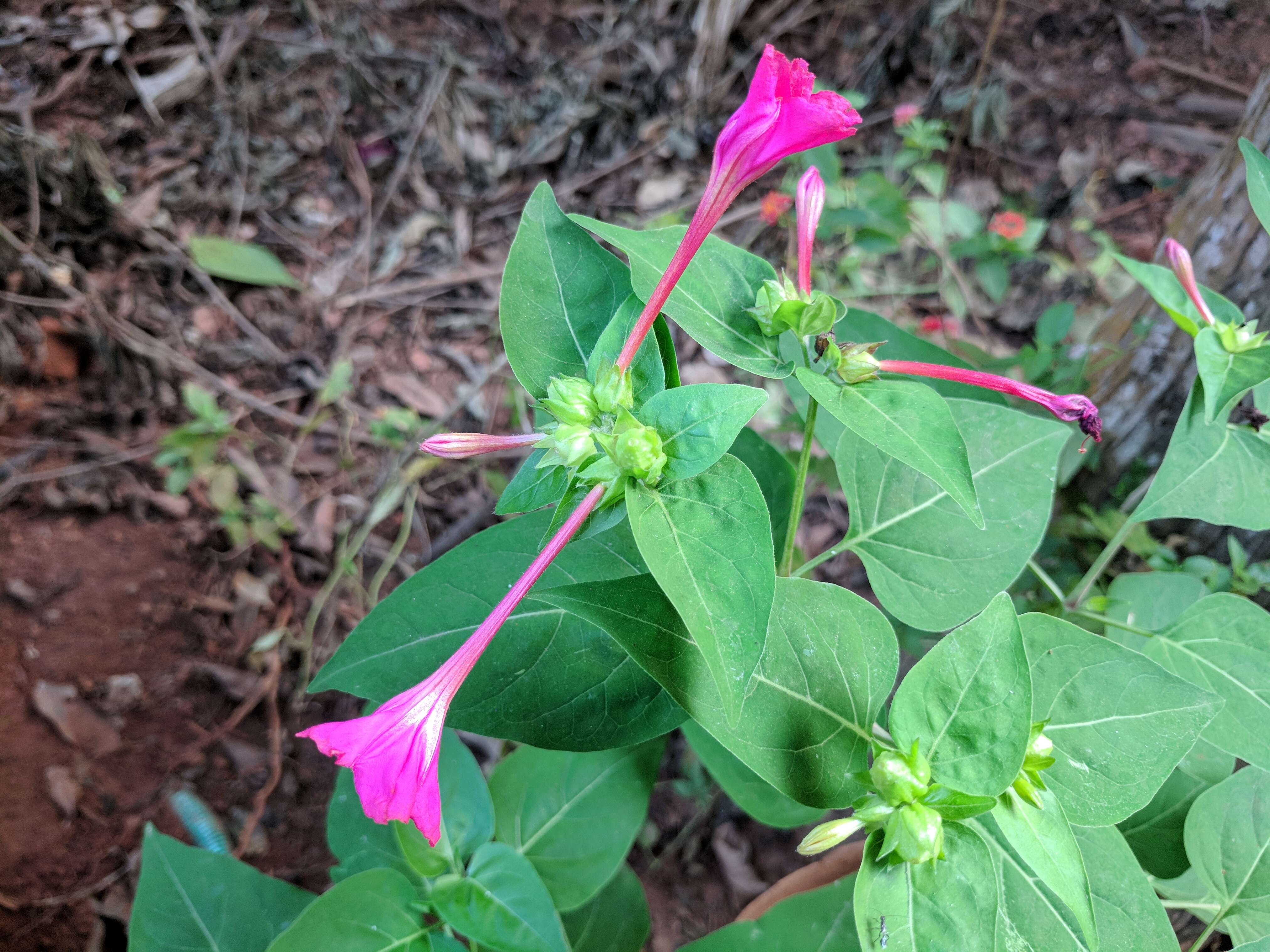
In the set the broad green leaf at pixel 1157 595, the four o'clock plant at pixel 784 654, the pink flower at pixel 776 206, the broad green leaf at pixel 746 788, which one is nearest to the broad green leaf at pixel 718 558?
the four o'clock plant at pixel 784 654

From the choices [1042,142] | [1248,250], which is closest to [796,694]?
[1248,250]

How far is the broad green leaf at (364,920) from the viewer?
0.92 m

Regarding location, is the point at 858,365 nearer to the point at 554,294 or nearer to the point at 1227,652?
the point at 554,294

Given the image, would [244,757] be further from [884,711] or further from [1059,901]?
[1059,901]

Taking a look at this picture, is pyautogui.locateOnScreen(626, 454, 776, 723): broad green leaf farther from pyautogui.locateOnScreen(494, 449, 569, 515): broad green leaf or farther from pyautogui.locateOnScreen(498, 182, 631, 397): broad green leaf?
pyautogui.locateOnScreen(498, 182, 631, 397): broad green leaf

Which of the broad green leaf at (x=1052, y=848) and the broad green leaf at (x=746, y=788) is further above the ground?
the broad green leaf at (x=1052, y=848)

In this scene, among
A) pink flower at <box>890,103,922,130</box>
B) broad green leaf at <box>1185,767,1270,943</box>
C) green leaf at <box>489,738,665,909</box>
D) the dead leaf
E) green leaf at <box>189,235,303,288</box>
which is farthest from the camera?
green leaf at <box>189,235,303,288</box>

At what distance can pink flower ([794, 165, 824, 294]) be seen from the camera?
92 centimetres

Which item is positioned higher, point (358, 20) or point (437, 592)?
point (358, 20)

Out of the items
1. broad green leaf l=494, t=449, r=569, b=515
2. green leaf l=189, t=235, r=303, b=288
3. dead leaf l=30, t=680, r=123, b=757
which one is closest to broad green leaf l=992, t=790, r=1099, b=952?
broad green leaf l=494, t=449, r=569, b=515

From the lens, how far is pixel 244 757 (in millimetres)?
1799

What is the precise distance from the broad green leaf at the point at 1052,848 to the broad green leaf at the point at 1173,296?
696mm

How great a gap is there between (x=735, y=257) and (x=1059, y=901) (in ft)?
2.74

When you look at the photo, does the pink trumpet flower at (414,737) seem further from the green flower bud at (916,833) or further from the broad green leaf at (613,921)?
the broad green leaf at (613,921)
